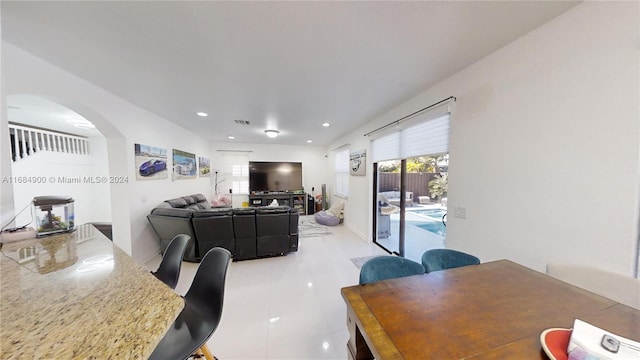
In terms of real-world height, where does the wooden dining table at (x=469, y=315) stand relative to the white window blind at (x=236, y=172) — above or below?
below

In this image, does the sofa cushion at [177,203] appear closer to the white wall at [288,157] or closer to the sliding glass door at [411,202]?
the white wall at [288,157]

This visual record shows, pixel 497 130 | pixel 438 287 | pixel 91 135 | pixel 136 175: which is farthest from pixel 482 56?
pixel 91 135

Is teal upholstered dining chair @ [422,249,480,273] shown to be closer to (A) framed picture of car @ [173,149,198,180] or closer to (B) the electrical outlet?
(B) the electrical outlet

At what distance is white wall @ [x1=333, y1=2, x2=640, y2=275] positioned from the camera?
1.16 meters

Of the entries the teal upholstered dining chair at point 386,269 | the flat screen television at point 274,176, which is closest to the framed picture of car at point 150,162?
the flat screen television at point 274,176

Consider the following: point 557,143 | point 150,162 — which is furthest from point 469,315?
point 150,162

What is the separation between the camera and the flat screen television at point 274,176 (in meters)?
6.38

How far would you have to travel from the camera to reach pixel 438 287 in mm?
1134

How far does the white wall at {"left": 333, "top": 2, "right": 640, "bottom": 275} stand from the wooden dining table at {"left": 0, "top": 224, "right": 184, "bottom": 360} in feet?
7.96

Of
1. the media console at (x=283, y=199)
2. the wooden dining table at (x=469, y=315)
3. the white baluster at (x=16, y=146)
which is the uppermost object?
the white baluster at (x=16, y=146)

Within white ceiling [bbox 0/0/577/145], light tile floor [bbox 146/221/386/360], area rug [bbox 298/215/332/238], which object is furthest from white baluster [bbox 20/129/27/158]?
area rug [bbox 298/215/332/238]

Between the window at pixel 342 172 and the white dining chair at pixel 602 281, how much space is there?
4084 millimetres

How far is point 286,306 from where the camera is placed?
214cm

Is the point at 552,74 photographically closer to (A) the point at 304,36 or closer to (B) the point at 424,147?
(B) the point at 424,147
